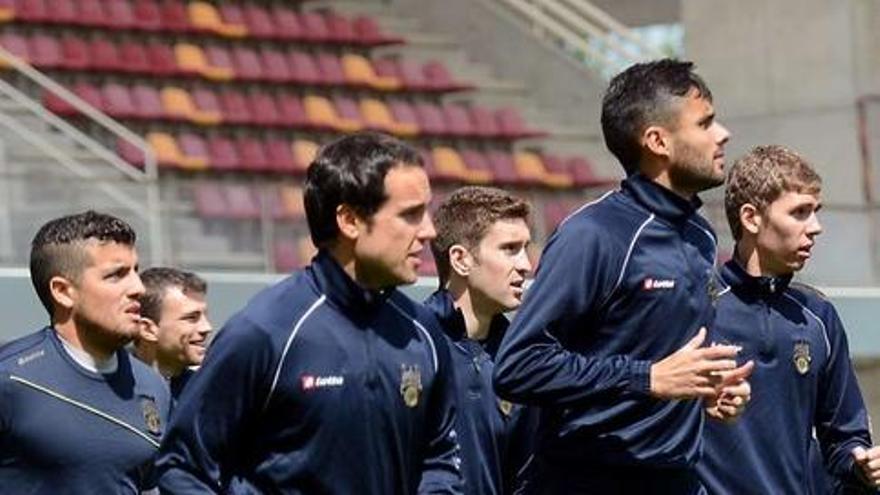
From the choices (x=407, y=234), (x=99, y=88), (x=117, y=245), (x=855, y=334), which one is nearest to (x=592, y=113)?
(x=99, y=88)

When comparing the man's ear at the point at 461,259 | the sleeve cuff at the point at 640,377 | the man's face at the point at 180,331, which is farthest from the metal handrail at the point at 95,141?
the sleeve cuff at the point at 640,377

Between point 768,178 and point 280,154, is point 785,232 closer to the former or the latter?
point 768,178

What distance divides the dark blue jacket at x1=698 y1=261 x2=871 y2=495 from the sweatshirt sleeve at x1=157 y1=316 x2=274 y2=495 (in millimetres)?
1940

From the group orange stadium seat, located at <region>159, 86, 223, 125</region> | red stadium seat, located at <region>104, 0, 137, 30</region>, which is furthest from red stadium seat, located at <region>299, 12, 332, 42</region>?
orange stadium seat, located at <region>159, 86, 223, 125</region>

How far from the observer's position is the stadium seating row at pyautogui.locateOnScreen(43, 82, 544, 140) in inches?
618

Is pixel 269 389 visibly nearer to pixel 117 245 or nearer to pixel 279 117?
pixel 117 245

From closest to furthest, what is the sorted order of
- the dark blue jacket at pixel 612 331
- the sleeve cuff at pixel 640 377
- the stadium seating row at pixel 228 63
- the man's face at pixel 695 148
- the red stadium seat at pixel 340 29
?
the sleeve cuff at pixel 640 377, the dark blue jacket at pixel 612 331, the man's face at pixel 695 148, the stadium seating row at pixel 228 63, the red stadium seat at pixel 340 29

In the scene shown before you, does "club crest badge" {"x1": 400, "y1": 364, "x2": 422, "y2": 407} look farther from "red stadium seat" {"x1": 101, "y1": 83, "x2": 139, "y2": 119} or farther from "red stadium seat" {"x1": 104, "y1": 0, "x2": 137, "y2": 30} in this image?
"red stadium seat" {"x1": 104, "y1": 0, "x2": 137, "y2": 30}

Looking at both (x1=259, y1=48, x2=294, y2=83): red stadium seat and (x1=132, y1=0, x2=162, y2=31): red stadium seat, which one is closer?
(x1=132, y1=0, x2=162, y2=31): red stadium seat

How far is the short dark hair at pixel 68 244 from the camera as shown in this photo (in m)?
6.78

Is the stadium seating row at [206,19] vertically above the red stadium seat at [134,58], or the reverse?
the stadium seating row at [206,19]

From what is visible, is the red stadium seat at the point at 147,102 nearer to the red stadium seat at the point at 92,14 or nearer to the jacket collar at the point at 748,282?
the red stadium seat at the point at 92,14

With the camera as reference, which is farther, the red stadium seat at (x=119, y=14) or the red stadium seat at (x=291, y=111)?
the red stadium seat at (x=119, y=14)

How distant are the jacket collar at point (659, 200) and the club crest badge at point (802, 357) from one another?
1016 millimetres
